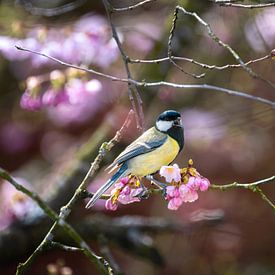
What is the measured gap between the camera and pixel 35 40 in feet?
12.5

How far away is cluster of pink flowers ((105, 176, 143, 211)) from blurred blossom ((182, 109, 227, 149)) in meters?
2.30

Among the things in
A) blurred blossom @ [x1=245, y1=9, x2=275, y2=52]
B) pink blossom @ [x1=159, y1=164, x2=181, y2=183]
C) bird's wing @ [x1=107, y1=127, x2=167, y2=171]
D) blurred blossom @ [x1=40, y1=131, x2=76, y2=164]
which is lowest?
blurred blossom @ [x1=40, y1=131, x2=76, y2=164]

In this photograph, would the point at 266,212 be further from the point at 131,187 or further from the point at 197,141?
the point at 131,187

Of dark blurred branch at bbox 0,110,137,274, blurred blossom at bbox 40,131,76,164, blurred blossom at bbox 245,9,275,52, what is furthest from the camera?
blurred blossom at bbox 40,131,76,164

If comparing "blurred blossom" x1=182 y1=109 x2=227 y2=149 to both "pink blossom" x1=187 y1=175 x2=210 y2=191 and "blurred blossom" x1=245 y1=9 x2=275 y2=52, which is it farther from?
"pink blossom" x1=187 y1=175 x2=210 y2=191

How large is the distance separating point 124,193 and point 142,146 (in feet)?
1.19

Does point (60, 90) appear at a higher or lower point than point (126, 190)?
lower

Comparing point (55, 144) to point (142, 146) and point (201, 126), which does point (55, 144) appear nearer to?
point (201, 126)

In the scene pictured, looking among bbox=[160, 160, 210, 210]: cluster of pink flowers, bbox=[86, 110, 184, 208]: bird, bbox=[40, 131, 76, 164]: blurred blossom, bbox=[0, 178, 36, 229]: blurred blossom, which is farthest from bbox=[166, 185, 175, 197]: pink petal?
bbox=[40, 131, 76, 164]: blurred blossom

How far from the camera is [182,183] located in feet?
7.66

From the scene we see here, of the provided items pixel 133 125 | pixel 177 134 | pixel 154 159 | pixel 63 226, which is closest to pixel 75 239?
pixel 63 226

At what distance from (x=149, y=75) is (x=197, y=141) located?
128 cm

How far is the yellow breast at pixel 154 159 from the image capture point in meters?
2.64

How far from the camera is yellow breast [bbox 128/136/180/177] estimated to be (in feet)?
8.66
